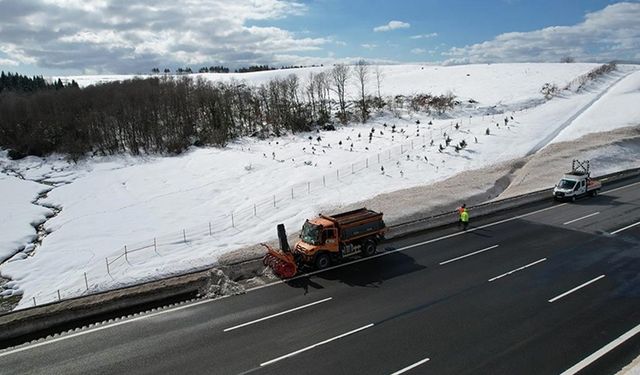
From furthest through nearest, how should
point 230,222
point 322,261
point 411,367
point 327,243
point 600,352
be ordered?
point 230,222 → point 322,261 → point 327,243 → point 600,352 → point 411,367

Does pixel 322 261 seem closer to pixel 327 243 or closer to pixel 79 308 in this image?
pixel 327 243

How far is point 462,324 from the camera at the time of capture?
1462cm

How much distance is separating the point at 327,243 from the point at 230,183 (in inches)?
971

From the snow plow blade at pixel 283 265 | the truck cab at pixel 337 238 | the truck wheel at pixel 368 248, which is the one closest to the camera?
the snow plow blade at pixel 283 265

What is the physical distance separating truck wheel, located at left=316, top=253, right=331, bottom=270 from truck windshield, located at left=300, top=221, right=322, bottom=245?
0.62 metres

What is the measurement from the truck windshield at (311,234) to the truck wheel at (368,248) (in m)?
2.44

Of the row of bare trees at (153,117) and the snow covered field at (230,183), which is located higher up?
the row of bare trees at (153,117)

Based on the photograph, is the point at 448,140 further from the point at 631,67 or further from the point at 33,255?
the point at 631,67

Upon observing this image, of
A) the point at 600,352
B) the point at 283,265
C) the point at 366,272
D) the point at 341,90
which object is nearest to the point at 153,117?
the point at 341,90

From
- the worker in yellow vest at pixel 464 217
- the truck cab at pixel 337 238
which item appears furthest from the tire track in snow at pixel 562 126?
the truck cab at pixel 337 238

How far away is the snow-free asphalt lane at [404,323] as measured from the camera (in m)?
12.9

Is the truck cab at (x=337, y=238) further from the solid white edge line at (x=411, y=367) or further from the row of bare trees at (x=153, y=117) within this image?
the row of bare trees at (x=153, y=117)

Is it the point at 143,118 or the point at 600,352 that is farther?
the point at 143,118

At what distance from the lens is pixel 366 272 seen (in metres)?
19.5
